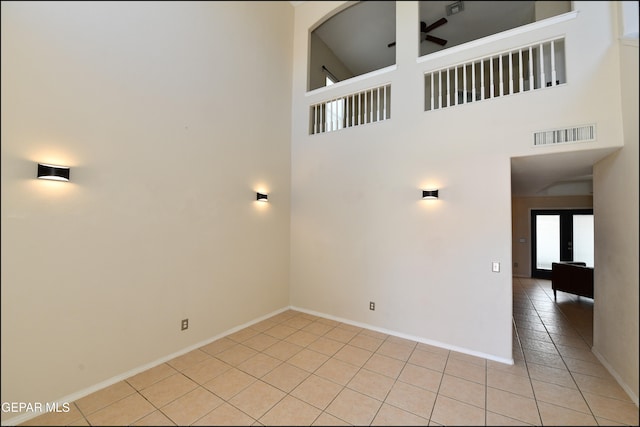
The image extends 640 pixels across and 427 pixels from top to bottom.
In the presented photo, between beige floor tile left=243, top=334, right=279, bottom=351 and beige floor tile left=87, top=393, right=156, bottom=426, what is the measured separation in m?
1.20

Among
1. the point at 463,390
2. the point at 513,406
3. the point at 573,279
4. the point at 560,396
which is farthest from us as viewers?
the point at 573,279

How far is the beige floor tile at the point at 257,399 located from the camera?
2.11 metres

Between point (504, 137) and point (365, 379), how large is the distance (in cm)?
295

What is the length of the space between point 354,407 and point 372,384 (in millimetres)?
369

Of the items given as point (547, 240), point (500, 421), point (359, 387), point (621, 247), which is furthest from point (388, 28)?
point (547, 240)

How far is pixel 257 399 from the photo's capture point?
2.24 metres

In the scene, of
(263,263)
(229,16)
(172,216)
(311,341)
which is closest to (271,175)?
(263,263)

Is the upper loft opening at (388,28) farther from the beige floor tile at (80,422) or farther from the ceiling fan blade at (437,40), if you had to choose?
the beige floor tile at (80,422)

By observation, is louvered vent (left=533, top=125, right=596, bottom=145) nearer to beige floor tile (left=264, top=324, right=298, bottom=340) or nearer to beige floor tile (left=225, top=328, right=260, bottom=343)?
beige floor tile (left=264, top=324, right=298, bottom=340)

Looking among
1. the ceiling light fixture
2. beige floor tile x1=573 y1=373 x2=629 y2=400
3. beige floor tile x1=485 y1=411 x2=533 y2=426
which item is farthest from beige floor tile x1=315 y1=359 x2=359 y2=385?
the ceiling light fixture

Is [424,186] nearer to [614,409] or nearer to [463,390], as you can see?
[463,390]

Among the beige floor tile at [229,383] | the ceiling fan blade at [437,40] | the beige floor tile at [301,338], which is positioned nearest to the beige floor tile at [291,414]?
the beige floor tile at [229,383]

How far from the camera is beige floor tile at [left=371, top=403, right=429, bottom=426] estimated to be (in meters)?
1.99

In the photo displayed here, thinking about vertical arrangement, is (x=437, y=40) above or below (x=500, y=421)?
above
